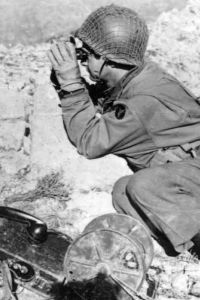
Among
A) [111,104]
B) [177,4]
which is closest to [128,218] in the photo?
[111,104]

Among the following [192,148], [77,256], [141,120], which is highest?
[141,120]

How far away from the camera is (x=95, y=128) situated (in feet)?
14.2

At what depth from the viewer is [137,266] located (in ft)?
12.3

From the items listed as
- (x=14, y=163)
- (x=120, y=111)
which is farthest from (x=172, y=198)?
(x=14, y=163)

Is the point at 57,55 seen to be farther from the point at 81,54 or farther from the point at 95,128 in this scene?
the point at 95,128

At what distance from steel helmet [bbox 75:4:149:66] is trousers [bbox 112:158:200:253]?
1002 millimetres

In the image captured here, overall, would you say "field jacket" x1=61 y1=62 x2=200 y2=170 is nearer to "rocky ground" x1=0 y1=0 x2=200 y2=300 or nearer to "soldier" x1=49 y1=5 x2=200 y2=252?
"soldier" x1=49 y1=5 x2=200 y2=252

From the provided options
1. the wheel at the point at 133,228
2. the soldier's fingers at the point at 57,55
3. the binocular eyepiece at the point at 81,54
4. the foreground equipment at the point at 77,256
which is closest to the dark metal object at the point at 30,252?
the foreground equipment at the point at 77,256

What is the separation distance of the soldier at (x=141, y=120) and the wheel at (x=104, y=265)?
1.85 ft

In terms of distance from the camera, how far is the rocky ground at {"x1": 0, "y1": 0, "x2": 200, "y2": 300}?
4.30 m

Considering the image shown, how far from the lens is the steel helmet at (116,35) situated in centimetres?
425

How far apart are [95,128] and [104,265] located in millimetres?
1231

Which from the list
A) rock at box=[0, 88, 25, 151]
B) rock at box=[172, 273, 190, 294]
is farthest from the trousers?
rock at box=[0, 88, 25, 151]

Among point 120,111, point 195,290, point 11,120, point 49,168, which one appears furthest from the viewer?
point 11,120
